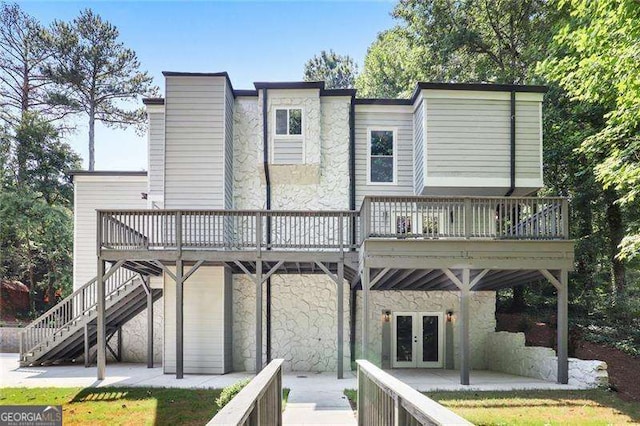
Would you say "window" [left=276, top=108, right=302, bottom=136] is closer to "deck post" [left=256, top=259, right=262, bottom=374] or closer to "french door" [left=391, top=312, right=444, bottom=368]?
"deck post" [left=256, top=259, right=262, bottom=374]

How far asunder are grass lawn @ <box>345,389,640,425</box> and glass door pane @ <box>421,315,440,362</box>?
14.7 feet

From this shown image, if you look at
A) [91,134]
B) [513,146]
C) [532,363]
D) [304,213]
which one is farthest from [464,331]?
[91,134]

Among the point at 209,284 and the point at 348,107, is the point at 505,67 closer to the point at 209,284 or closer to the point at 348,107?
the point at 348,107

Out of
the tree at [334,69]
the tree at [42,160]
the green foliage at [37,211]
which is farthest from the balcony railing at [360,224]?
the tree at [334,69]

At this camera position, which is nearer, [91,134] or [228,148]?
[228,148]

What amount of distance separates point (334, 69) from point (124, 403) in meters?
30.6

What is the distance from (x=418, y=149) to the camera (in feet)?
43.8

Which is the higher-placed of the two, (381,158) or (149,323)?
(381,158)

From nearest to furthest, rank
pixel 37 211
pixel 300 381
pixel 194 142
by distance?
pixel 300 381 → pixel 194 142 → pixel 37 211

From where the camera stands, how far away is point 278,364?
5.52m

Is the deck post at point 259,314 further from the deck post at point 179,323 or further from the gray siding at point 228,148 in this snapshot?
the gray siding at point 228,148

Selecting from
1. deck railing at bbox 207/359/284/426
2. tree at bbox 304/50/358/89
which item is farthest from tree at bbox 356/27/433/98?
deck railing at bbox 207/359/284/426

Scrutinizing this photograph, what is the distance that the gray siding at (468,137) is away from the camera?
41.7ft

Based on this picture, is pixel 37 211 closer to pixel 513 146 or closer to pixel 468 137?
pixel 468 137
